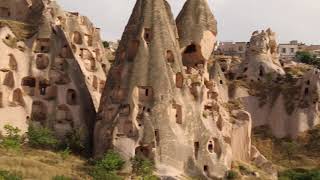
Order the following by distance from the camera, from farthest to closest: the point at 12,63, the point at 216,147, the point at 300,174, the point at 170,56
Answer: the point at 300,174, the point at 12,63, the point at 170,56, the point at 216,147

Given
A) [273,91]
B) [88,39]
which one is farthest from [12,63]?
[273,91]

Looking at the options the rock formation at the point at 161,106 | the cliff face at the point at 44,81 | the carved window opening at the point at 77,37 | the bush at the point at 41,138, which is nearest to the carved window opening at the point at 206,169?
the rock formation at the point at 161,106

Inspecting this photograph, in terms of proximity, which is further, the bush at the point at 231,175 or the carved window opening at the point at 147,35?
the carved window opening at the point at 147,35

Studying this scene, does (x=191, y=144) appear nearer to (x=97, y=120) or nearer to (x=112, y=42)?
(x=97, y=120)

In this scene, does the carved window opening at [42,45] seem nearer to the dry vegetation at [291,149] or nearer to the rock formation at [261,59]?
the dry vegetation at [291,149]

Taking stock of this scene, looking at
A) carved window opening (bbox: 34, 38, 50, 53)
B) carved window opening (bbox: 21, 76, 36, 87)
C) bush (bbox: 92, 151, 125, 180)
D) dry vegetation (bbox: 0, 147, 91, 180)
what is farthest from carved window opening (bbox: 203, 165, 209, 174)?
carved window opening (bbox: 34, 38, 50, 53)

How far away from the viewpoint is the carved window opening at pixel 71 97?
51.1 metres

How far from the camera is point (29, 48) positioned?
170 ft

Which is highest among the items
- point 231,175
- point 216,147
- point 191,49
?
point 191,49

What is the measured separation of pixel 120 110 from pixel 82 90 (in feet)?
18.9

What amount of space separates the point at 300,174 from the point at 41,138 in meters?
16.9

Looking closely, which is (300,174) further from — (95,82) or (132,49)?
(95,82)

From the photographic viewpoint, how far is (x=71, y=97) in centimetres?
5141

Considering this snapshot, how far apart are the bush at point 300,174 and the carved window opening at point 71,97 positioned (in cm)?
1342
